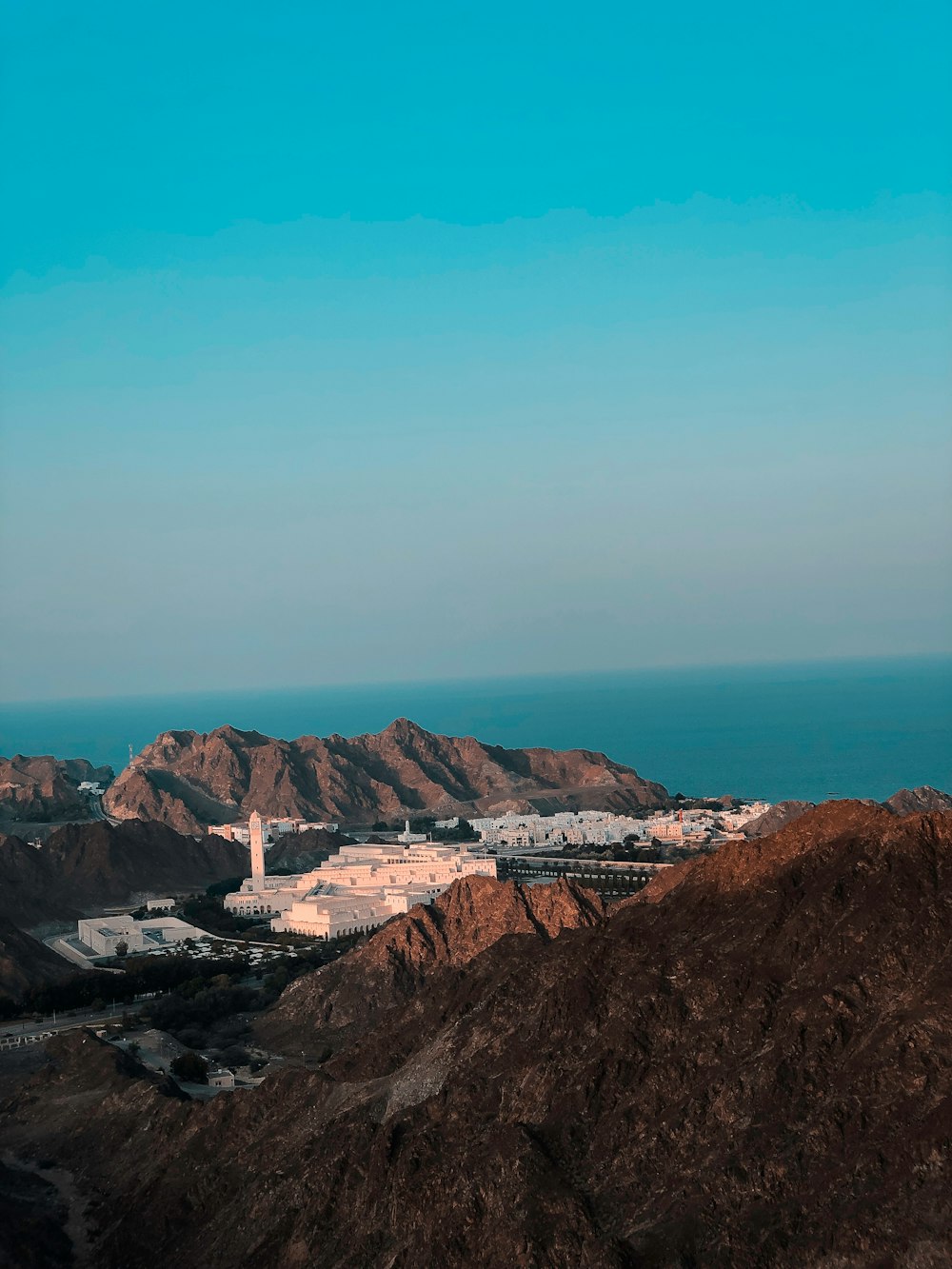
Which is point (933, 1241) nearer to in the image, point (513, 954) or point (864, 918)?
point (864, 918)

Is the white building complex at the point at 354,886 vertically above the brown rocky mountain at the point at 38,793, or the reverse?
the brown rocky mountain at the point at 38,793

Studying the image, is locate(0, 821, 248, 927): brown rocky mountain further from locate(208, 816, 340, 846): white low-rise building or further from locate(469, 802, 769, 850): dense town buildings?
locate(469, 802, 769, 850): dense town buildings

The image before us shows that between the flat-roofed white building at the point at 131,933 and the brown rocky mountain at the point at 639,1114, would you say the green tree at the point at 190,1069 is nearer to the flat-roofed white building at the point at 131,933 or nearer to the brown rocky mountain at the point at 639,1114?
the brown rocky mountain at the point at 639,1114

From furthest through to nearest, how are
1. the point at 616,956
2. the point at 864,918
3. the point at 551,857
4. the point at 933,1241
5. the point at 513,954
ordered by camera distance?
the point at 551,857, the point at 513,954, the point at 616,956, the point at 864,918, the point at 933,1241

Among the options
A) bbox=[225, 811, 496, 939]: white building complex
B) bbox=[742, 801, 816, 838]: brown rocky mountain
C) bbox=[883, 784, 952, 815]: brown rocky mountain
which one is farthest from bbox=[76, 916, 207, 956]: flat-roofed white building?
bbox=[883, 784, 952, 815]: brown rocky mountain

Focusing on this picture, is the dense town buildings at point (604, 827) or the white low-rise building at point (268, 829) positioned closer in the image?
the dense town buildings at point (604, 827)

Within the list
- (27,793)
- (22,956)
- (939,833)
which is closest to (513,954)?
(939,833)

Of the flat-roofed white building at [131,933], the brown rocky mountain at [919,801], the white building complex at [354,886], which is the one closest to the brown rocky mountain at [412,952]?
the white building complex at [354,886]

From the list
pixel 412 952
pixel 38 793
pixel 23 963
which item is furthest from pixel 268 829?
pixel 412 952
